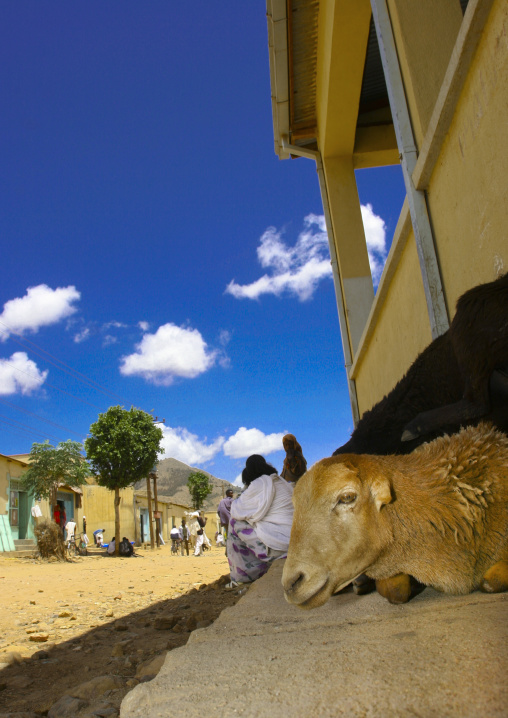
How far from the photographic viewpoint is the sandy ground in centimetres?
298

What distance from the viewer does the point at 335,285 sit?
8.05 meters

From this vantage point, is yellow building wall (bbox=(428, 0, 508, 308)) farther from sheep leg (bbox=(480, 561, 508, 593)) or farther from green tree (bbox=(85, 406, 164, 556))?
green tree (bbox=(85, 406, 164, 556))

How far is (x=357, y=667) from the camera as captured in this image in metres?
1.37

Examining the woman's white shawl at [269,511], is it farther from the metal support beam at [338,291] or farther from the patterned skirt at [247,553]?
the metal support beam at [338,291]

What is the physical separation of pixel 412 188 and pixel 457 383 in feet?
5.80

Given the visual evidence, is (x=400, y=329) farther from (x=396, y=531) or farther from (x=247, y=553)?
(x=396, y=531)

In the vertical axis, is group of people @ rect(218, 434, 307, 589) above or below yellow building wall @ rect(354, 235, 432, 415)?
below

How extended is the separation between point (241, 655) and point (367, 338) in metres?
4.82

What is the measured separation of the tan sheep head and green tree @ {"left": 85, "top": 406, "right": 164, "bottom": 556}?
2569 centimetres

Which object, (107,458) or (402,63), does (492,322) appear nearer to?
(402,63)

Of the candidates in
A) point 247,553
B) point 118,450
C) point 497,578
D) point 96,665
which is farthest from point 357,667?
point 118,450

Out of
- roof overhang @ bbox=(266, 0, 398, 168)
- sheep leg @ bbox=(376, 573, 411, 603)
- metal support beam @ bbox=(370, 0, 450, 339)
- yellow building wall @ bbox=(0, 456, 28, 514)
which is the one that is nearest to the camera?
sheep leg @ bbox=(376, 573, 411, 603)

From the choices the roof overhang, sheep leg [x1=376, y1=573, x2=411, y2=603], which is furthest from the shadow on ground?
the roof overhang

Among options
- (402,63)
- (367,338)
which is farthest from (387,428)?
(367,338)
